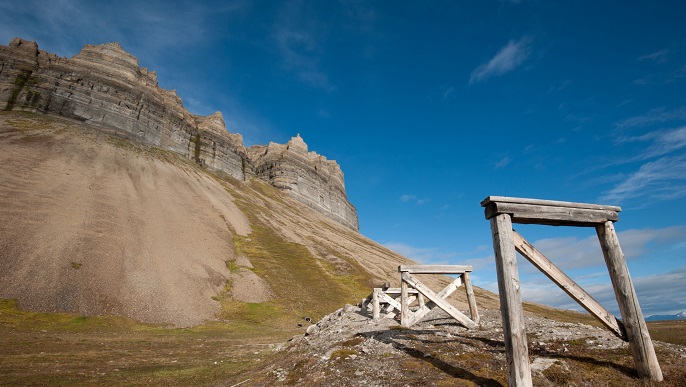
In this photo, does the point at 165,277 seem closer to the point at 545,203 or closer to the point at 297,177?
the point at 545,203

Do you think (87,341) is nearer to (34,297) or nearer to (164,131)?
(34,297)

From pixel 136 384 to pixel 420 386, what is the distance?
12.0 meters

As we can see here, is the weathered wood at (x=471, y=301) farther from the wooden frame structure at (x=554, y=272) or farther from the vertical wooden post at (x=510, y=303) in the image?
the vertical wooden post at (x=510, y=303)

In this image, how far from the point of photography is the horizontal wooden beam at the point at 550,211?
7.62 metres

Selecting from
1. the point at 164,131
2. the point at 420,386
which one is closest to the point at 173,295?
the point at 420,386

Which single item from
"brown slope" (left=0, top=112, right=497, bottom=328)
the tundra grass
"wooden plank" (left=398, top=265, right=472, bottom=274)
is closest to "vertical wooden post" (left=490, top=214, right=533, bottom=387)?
"wooden plank" (left=398, top=265, right=472, bottom=274)

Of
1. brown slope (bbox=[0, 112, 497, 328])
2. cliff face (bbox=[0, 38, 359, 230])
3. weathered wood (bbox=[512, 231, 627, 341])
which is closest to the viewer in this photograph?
weathered wood (bbox=[512, 231, 627, 341])

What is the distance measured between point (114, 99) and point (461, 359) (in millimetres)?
136676

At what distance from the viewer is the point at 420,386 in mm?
8086

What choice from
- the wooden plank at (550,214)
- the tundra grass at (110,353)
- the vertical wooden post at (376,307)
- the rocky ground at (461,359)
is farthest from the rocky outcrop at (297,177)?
the wooden plank at (550,214)

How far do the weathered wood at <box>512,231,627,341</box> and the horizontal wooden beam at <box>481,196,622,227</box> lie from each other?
54 centimetres

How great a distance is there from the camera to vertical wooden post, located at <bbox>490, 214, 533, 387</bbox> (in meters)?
6.70

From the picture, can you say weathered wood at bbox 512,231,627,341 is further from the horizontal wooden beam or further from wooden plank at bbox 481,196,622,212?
wooden plank at bbox 481,196,622,212

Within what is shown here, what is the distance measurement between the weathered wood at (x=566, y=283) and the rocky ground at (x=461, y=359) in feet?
3.46
